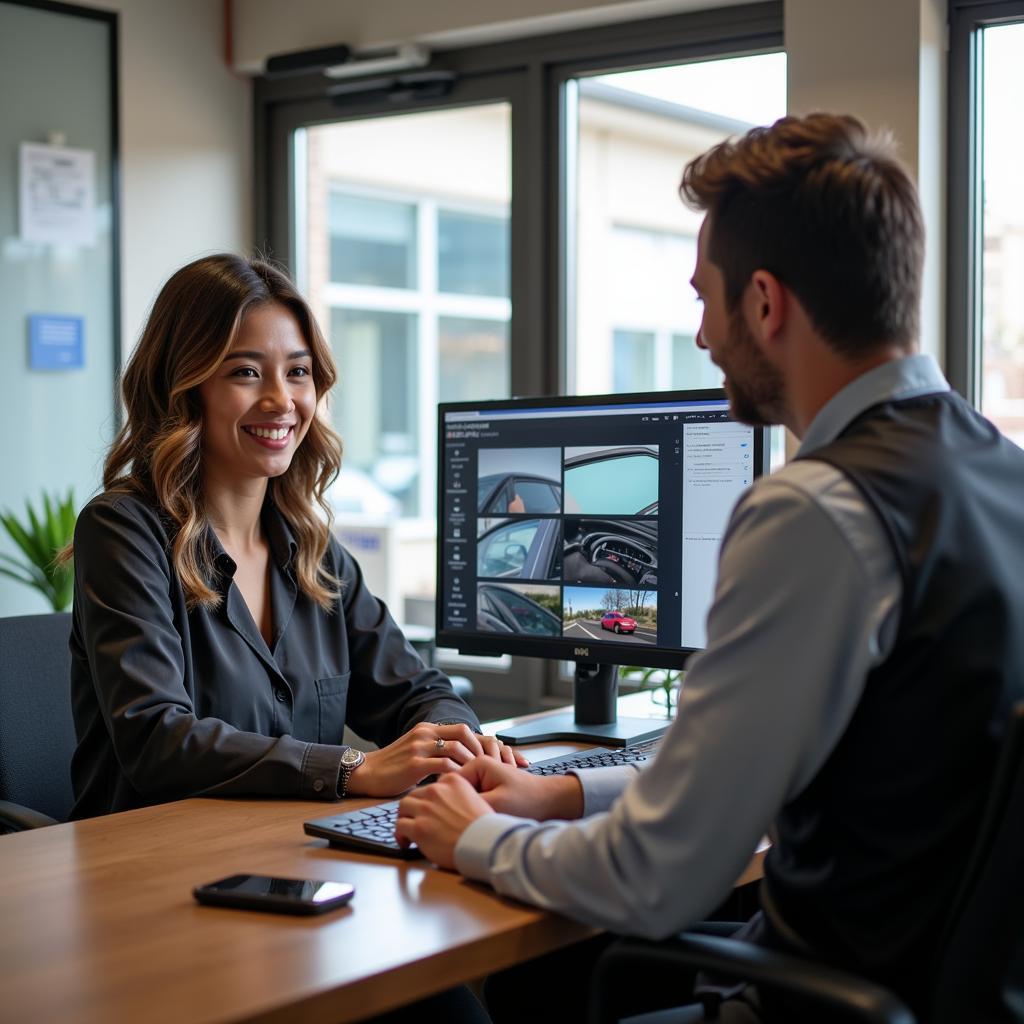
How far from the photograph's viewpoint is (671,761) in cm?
118

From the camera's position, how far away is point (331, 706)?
2.16 m

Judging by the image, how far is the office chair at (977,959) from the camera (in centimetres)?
108

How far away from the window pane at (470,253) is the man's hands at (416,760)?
13.2 feet

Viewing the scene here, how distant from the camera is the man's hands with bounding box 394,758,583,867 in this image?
1432 mm

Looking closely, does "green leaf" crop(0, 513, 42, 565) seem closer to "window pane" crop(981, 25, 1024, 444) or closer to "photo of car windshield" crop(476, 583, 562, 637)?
"photo of car windshield" crop(476, 583, 562, 637)

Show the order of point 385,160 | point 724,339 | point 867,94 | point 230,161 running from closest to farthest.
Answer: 1. point 724,339
2. point 867,94
3. point 230,161
4. point 385,160

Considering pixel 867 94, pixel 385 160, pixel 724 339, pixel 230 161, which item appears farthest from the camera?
pixel 385 160

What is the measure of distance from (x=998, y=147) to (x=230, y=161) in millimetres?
2255

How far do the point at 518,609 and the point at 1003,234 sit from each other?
4.59 feet

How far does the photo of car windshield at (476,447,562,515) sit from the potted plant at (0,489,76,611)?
61.2 inches

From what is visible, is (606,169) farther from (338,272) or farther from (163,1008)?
(163,1008)

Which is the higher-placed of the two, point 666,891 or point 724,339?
point 724,339

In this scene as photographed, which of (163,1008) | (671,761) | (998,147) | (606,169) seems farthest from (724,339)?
(606,169)

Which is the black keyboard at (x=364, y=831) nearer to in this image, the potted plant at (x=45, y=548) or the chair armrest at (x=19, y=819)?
the chair armrest at (x=19, y=819)
